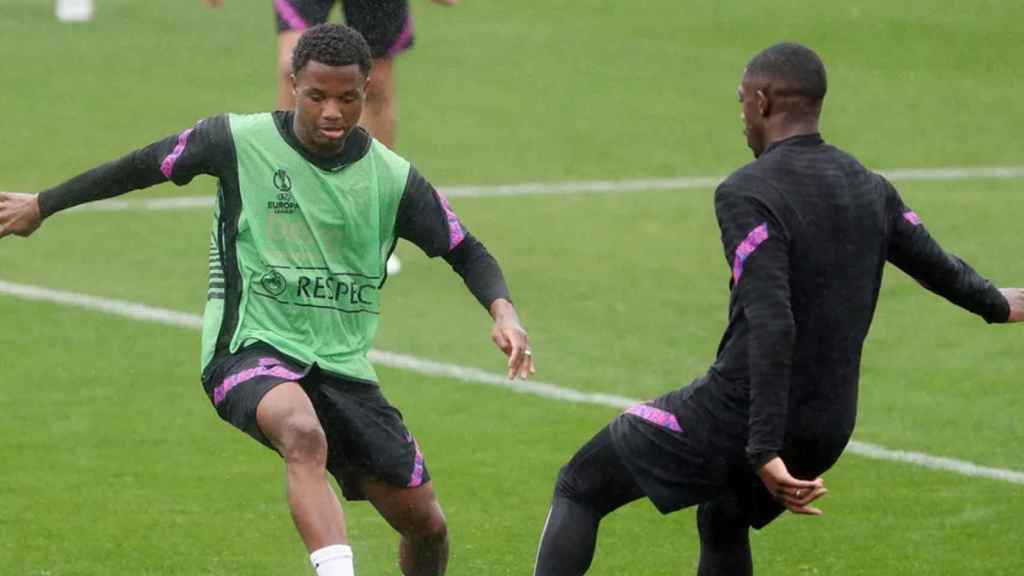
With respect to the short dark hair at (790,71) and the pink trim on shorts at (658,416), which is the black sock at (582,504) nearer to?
the pink trim on shorts at (658,416)

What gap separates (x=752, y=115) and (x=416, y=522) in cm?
172

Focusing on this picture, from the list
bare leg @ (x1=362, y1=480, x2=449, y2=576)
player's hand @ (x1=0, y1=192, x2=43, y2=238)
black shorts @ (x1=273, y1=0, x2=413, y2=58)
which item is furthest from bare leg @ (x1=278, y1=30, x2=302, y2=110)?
bare leg @ (x1=362, y1=480, x2=449, y2=576)

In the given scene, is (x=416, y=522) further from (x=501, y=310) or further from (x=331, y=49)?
(x=331, y=49)

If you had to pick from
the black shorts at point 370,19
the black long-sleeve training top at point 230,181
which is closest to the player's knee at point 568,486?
the black long-sleeve training top at point 230,181

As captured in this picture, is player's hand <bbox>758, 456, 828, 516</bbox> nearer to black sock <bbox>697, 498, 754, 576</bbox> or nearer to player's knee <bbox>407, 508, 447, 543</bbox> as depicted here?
black sock <bbox>697, 498, 754, 576</bbox>

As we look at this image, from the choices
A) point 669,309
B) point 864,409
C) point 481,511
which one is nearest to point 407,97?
point 669,309

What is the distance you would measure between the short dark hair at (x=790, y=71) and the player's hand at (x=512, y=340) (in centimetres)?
104

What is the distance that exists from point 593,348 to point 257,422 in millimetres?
5000

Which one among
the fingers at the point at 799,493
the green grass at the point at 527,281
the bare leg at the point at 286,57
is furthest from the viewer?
the bare leg at the point at 286,57

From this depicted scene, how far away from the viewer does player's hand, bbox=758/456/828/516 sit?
19.1 ft

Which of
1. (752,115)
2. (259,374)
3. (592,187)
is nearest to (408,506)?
(259,374)

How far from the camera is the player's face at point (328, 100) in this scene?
6.70 meters

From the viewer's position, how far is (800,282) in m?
6.11

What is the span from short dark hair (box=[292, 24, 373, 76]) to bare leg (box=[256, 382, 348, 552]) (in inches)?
41.1
